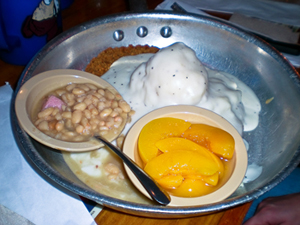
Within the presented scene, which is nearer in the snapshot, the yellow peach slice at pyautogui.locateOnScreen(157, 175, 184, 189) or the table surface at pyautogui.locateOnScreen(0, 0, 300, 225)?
the yellow peach slice at pyautogui.locateOnScreen(157, 175, 184, 189)

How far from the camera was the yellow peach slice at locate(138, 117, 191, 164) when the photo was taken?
767 millimetres

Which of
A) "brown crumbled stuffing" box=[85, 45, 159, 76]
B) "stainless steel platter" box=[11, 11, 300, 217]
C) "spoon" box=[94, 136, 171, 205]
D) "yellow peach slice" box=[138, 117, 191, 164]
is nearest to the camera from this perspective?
"spoon" box=[94, 136, 171, 205]

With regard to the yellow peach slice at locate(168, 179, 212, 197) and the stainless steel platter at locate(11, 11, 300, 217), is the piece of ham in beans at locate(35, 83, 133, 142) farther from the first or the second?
the yellow peach slice at locate(168, 179, 212, 197)

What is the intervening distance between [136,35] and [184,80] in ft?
1.43

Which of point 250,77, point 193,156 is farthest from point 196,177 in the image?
point 250,77

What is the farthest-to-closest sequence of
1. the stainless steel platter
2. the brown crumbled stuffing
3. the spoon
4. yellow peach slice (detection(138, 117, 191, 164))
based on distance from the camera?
the brown crumbled stuffing < the stainless steel platter < yellow peach slice (detection(138, 117, 191, 164)) < the spoon

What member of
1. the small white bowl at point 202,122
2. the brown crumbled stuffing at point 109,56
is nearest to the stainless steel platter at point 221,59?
the brown crumbled stuffing at point 109,56

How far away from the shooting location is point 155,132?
805 mm

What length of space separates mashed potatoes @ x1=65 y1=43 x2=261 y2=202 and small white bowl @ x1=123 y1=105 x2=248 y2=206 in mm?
111

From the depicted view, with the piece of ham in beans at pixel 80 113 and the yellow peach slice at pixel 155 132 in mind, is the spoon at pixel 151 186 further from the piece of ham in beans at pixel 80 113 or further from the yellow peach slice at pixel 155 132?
the piece of ham in beans at pixel 80 113

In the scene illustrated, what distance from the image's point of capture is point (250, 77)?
47.3 inches

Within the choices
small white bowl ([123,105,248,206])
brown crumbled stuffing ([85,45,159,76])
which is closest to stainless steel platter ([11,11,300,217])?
brown crumbled stuffing ([85,45,159,76])

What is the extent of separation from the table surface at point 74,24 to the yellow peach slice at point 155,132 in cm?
20

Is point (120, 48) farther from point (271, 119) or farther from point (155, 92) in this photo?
point (271, 119)
